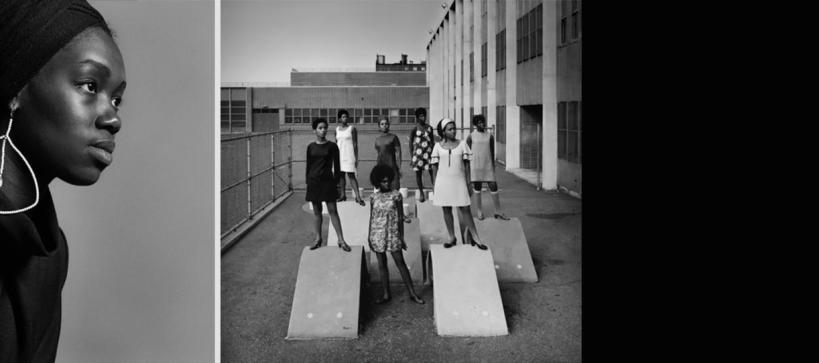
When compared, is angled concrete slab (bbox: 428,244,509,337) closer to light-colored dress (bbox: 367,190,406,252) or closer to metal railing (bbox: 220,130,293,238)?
light-colored dress (bbox: 367,190,406,252)

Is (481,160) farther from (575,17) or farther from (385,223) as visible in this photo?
(575,17)

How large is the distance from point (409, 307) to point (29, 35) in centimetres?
267

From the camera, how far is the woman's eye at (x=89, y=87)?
1.25m

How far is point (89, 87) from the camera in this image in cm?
126

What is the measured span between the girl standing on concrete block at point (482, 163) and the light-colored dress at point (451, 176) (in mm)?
56

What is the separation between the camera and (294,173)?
13.0ft

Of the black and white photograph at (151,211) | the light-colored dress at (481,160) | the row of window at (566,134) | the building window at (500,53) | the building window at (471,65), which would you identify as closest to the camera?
the black and white photograph at (151,211)

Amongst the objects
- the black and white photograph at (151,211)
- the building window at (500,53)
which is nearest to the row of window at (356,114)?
the black and white photograph at (151,211)

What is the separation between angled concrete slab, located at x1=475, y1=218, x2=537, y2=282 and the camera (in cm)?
369

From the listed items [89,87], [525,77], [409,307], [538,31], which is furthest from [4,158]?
[525,77]

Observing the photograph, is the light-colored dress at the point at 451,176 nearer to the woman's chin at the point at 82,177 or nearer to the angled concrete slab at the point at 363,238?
the angled concrete slab at the point at 363,238

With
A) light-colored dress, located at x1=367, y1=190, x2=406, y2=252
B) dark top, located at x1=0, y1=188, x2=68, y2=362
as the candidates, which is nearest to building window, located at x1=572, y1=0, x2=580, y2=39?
light-colored dress, located at x1=367, y1=190, x2=406, y2=252
